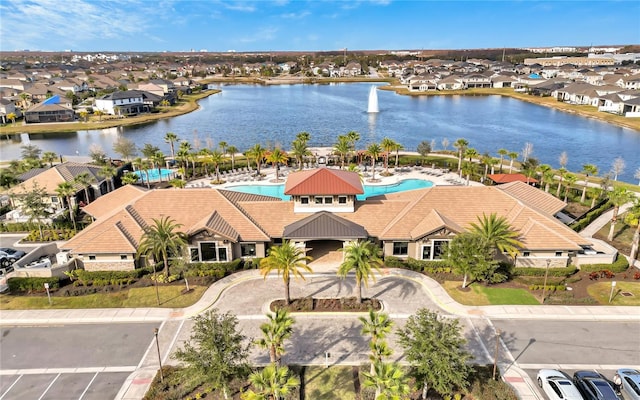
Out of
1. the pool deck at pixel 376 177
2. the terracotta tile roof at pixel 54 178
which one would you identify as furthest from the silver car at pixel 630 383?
the terracotta tile roof at pixel 54 178

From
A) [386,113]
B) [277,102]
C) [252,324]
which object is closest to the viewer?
[252,324]

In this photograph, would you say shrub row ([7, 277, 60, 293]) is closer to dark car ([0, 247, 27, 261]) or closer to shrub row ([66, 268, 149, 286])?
shrub row ([66, 268, 149, 286])

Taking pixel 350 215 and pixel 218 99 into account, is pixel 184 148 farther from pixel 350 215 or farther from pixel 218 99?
pixel 218 99

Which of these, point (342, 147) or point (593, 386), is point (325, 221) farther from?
point (342, 147)

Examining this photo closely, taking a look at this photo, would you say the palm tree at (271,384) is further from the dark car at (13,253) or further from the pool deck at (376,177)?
the pool deck at (376,177)

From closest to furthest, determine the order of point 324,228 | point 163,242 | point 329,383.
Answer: point 329,383 < point 163,242 < point 324,228

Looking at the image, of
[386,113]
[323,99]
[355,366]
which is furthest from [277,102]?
[355,366]

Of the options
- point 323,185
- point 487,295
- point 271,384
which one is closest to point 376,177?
point 323,185
